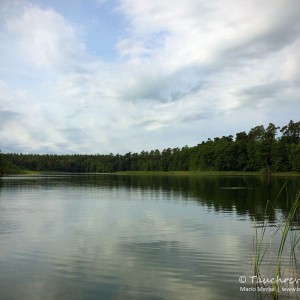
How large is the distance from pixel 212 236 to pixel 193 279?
9.94 m

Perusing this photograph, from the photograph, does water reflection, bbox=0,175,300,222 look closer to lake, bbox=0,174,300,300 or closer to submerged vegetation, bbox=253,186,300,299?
submerged vegetation, bbox=253,186,300,299

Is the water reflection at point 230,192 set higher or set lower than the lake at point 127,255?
higher

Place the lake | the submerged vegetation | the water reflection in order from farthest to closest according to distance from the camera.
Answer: the water reflection, the lake, the submerged vegetation

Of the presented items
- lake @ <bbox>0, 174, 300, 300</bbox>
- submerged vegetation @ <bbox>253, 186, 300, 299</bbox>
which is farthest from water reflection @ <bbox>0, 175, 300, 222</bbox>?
lake @ <bbox>0, 174, 300, 300</bbox>

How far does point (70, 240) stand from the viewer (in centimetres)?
2336

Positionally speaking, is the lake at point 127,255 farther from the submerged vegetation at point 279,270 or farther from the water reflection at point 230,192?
the water reflection at point 230,192

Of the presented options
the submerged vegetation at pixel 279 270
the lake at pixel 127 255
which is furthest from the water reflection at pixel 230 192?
the lake at pixel 127 255

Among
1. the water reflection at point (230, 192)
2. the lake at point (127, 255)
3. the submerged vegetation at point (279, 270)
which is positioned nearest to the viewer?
the submerged vegetation at point (279, 270)

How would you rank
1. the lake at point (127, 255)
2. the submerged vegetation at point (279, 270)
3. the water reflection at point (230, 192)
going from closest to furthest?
the submerged vegetation at point (279, 270), the lake at point (127, 255), the water reflection at point (230, 192)

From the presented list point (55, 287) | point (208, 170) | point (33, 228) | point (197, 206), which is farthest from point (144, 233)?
point (208, 170)

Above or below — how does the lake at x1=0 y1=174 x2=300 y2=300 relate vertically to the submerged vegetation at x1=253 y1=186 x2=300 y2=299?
below

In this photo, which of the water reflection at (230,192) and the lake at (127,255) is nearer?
the lake at (127,255)

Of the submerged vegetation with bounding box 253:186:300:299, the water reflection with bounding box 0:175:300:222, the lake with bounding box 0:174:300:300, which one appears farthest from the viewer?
the water reflection with bounding box 0:175:300:222

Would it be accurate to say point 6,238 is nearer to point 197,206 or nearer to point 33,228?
point 33,228
